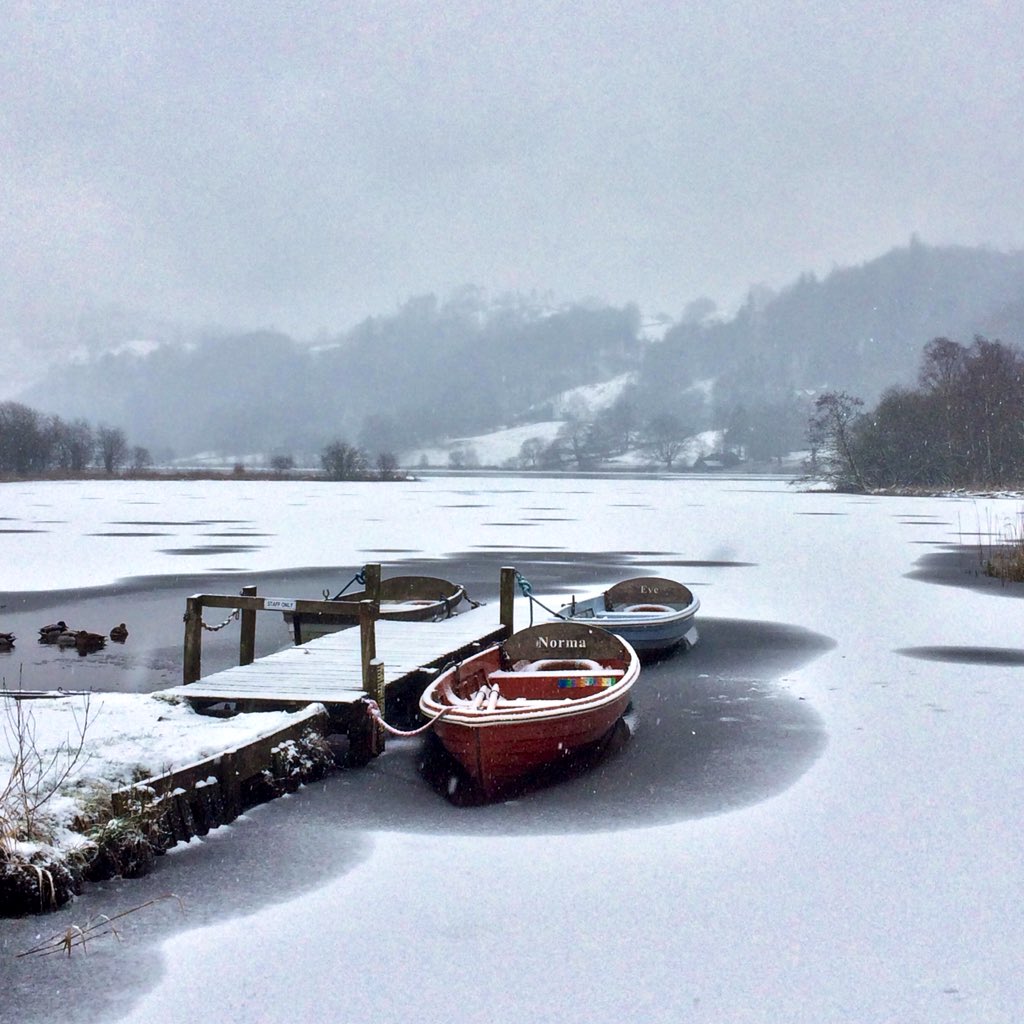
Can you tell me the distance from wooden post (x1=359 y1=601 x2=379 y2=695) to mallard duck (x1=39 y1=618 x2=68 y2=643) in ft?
22.1

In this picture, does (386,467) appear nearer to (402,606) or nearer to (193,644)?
(402,606)

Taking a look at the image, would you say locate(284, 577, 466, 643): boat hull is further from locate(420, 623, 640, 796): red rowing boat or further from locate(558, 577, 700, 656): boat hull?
locate(420, 623, 640, 796): red rowing boat

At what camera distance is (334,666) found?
11438 millimetres

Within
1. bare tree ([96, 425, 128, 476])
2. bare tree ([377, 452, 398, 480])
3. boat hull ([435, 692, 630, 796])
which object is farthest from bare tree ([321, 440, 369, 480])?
boat hull ([435, 692, 630, 796])

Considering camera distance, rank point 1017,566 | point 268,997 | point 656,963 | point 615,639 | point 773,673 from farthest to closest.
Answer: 1. point 1017,566
2. point 773,673
3. point 615,639
4. point 656,963
5. point 268,997

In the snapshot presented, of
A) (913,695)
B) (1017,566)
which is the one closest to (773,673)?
(913,695)

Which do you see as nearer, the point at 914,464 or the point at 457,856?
the point at 457,856

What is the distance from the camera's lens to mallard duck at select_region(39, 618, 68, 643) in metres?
14.8

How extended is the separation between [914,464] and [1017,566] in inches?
2760

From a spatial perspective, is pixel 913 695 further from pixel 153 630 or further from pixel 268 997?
pixel 153 630

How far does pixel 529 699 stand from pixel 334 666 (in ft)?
7.36

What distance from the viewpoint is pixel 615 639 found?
1186cm

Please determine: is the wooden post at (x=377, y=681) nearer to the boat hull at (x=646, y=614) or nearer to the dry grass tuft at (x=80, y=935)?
the dry grass tuft at (x=80, y=935)

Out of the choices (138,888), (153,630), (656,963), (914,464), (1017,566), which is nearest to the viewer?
(656,963)
